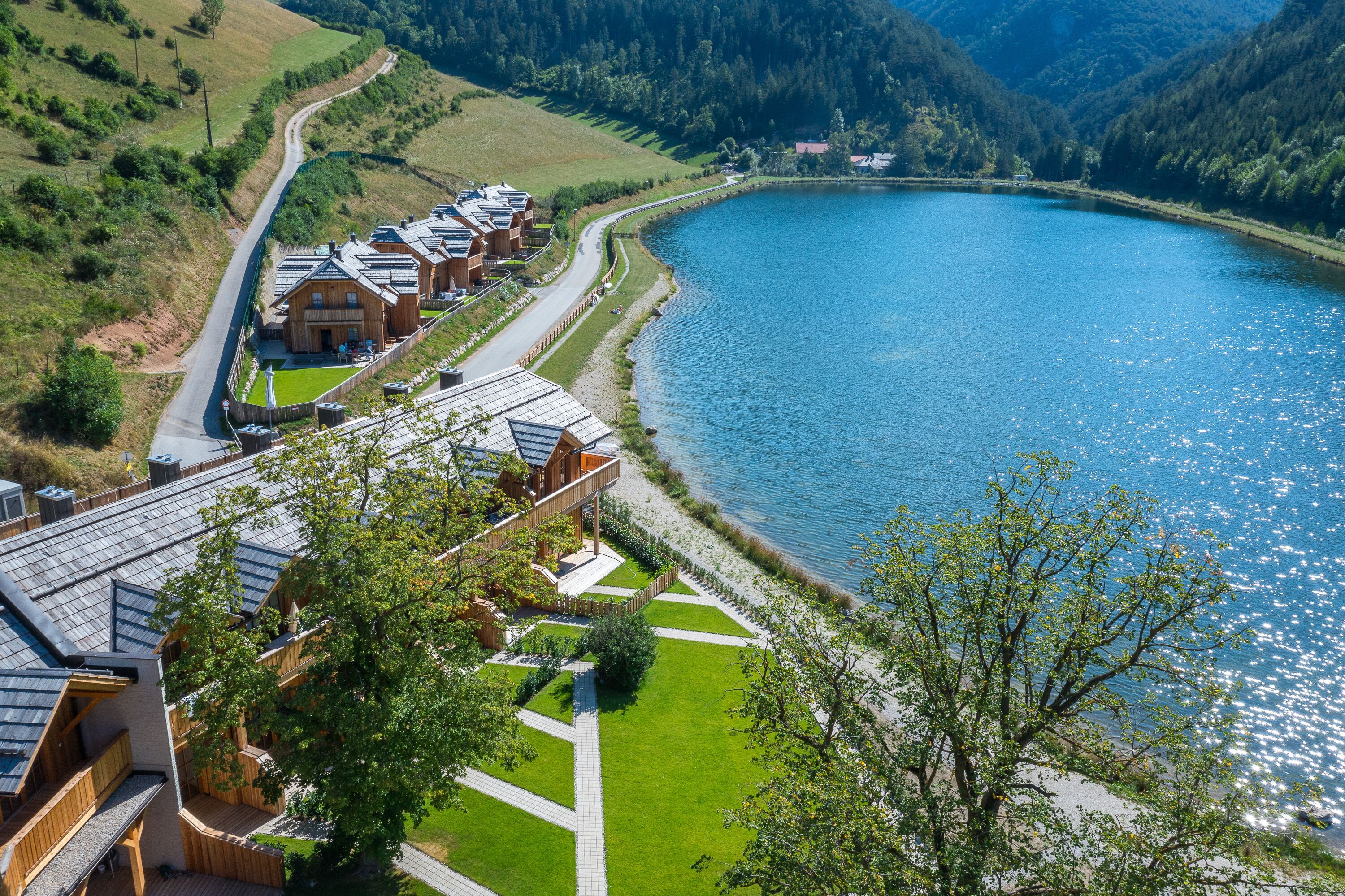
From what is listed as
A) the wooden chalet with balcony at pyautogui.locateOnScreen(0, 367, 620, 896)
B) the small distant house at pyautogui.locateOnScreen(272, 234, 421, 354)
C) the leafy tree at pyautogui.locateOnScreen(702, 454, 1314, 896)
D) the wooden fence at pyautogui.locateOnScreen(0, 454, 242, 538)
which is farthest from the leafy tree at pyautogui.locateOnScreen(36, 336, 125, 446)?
the leafy tree at pyautogui.locateOnScreen(702, 454, 1314, 896)

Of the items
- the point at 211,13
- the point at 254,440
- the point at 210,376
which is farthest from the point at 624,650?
the point at 211,13

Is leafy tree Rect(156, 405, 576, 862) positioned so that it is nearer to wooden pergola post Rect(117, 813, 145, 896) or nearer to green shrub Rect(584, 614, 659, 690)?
wooden pergola post Rect(117, 813, 145, 896)

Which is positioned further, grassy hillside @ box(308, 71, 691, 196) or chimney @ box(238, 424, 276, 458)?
grassy hillside @ box(308, 71, 691, 196)

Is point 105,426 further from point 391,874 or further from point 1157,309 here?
point 1157,309

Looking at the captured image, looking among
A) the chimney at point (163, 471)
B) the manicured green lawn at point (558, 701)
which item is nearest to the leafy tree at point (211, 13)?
the chimney at point (163, 471)

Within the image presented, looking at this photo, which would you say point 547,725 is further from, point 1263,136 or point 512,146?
point 1263,136

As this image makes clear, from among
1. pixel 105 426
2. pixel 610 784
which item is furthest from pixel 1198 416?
pixel 105 426
